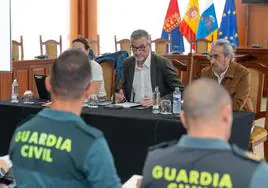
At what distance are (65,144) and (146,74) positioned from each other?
2.77 meters

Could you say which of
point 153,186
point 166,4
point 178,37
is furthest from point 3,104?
point 166,4

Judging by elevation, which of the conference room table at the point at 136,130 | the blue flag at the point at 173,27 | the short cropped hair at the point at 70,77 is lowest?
the conference room table at the point at 136,130

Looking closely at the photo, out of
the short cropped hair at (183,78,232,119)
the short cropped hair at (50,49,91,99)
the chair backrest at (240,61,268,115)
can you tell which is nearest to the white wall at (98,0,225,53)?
the chair backrest at (240,61,268,115)

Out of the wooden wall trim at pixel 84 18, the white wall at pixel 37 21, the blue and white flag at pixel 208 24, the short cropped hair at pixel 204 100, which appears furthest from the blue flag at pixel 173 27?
the short cropped hair at pixel 204 100

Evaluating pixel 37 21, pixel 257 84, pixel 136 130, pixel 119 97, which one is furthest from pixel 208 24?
pixel 136 130

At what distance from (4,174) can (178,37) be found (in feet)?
23.4

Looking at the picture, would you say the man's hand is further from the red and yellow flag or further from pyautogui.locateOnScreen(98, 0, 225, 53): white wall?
pyautogui.locateOnScreen(98, 0, 225, 53): white wall

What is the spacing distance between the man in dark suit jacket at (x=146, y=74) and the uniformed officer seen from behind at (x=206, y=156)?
2694 millimetres

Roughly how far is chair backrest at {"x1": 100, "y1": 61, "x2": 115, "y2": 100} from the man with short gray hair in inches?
48.7

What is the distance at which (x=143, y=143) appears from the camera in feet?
11.2

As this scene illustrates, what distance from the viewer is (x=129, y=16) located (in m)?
9.90

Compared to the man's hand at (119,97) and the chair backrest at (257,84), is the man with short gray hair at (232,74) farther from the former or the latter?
the man's hand at (119,97)

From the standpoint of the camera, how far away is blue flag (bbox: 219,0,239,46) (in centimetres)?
905

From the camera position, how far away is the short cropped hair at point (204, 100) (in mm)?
1369
